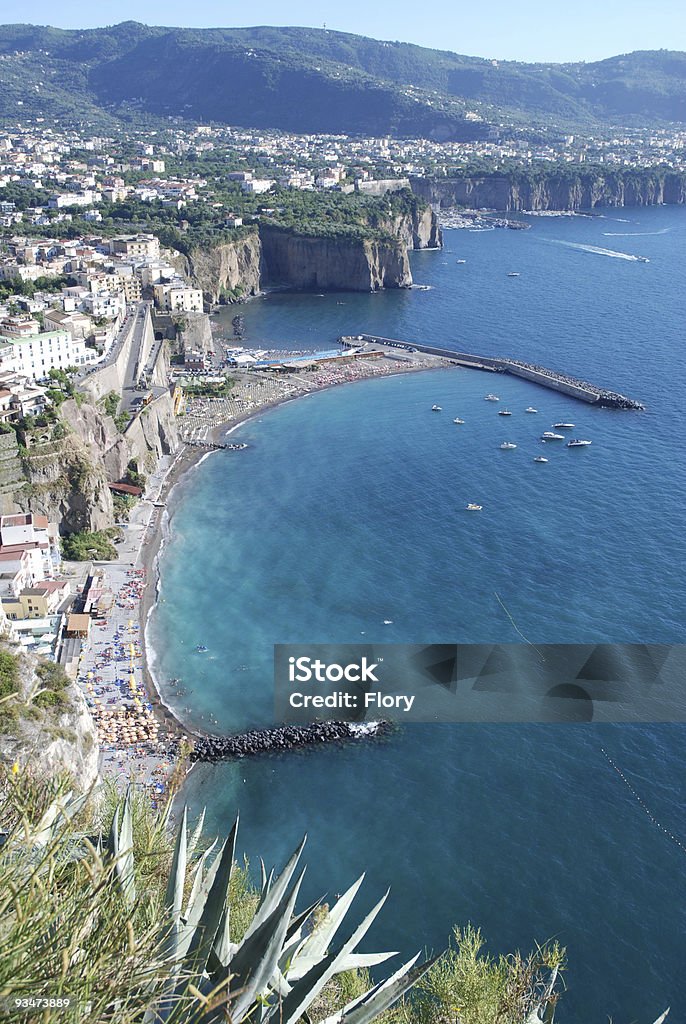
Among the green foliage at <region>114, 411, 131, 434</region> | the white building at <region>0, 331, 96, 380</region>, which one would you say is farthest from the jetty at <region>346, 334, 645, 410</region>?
the green foliage at <region>114, 411, 131, 434</region>

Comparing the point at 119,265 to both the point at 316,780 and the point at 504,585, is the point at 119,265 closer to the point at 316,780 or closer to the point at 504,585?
the point at 504,585

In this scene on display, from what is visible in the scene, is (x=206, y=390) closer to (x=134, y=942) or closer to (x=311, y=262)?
(x=311, y=262)

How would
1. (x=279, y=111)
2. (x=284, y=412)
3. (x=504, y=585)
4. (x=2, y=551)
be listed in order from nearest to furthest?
(x=2, y=551)
(x=504, y=585)
(x=284, y=412)
(x=279, y=111)

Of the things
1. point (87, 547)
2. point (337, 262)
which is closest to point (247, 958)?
point (87, 547)

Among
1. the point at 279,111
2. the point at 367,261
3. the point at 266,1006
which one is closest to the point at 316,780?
the point at 266,1006

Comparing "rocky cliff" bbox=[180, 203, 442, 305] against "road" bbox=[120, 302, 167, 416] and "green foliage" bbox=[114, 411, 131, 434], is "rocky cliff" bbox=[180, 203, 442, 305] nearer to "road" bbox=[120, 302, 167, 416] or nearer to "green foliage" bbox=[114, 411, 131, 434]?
"road" bbox=[120, 302, 167, 416]

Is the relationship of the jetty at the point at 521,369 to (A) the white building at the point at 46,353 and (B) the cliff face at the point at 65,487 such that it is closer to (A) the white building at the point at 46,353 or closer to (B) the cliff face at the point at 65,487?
(A) the white building at the point at 46,353

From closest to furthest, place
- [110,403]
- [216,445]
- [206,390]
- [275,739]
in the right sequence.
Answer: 1. [275,739]
2. [110,403]
3. [216,445]
4. [206,390]
